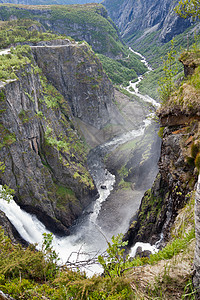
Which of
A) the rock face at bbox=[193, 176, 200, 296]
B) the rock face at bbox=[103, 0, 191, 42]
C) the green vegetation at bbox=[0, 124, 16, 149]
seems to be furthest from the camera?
the rock face at bbox=[103, 0, 191, 42]

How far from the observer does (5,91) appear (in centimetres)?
2150

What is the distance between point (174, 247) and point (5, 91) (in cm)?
2129

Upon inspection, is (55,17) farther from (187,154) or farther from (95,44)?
(187,154)

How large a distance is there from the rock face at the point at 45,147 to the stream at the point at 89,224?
140cm

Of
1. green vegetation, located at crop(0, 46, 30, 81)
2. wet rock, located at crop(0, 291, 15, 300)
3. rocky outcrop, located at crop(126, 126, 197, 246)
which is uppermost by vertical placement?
green vegetation, located at crop(0, 46, 30, 81)

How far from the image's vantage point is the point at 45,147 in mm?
28953

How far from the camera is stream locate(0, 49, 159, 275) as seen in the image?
789 inches

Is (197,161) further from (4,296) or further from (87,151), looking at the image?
(87,151)

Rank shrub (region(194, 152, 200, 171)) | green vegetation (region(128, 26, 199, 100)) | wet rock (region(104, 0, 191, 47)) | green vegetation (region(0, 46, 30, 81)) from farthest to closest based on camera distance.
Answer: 1. wet rock (region(104, 0, 191, 47))
2. green vegetation (region(128, 26, 199, 100))
3. green vegetation (region(0, 46, 30, 81))
4. shrub (region(194, 152, 200, 171))

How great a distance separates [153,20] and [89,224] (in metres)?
174

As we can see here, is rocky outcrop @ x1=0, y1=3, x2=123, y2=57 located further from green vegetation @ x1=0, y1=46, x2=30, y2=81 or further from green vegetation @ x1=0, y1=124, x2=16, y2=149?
green vegetation @ x1=0, y1=124, x2=16, y2=149

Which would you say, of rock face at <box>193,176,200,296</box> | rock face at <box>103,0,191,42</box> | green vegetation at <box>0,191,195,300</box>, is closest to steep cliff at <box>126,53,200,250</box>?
green vegetation at <box>0,191,195,300</box>

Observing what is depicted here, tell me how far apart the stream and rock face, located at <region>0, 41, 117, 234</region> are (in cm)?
140

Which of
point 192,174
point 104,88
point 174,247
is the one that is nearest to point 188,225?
point 174,247
